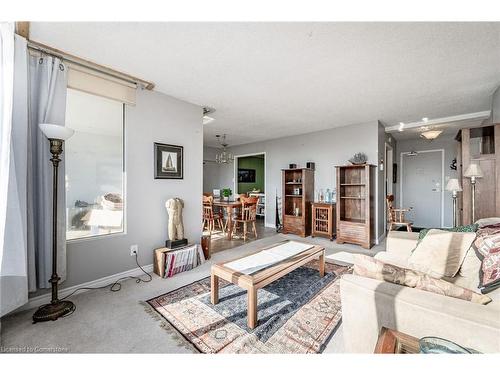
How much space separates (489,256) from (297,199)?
3.81m

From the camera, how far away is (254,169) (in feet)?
26.8

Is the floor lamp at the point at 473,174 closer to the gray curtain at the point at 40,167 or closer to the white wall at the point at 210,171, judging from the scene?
the gray curtain at the point at 40,167

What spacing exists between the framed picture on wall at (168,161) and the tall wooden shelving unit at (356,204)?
2989 mm

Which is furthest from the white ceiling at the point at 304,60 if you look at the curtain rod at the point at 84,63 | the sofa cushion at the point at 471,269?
the sofa cushion at the point at 471,269

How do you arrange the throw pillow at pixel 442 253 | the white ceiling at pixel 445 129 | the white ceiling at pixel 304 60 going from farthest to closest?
the white ceiling at pixel 445 129, the white ceiling at pixel 304 60, the throw pillow at pixel 442 253

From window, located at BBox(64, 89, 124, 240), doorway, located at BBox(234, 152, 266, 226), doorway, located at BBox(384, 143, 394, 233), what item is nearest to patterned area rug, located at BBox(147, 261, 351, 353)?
window, located at BBox(64, 89, 124, 240)

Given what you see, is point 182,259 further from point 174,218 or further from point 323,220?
point 323,220

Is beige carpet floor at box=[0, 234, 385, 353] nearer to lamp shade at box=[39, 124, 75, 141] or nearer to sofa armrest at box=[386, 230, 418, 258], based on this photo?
sofa armrest at box=[386, 230, 418, 258]

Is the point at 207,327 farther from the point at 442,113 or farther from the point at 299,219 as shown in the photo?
the point at 442,113

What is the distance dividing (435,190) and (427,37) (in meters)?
5.36

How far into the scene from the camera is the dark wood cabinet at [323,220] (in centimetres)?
447
